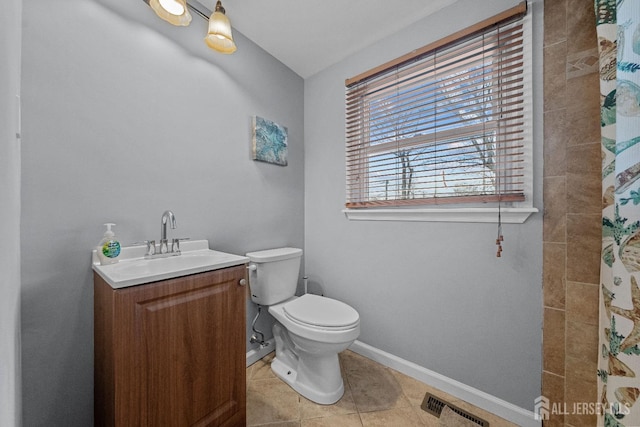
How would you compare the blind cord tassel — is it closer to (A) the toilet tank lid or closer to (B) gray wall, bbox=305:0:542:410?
(B) gray wall, bbox=305:0:542:410

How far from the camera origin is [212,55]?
1497 mm

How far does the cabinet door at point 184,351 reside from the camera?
837 millimetres

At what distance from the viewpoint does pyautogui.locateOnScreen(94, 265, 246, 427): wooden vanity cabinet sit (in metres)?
0.83

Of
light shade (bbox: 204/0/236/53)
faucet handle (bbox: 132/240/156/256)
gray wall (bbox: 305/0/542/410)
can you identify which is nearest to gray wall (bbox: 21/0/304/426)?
faucet handle (bbox: 132/240/156/256)

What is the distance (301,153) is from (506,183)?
1472 millimetres

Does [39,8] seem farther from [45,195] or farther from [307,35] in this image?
[307,35]

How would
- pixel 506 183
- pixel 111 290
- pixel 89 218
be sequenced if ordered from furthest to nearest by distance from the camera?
1. pixel 506 183
2. pixel 89 218
3. pixel 111 290

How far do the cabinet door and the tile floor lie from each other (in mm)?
240

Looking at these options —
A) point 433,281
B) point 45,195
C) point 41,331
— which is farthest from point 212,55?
point 433,281

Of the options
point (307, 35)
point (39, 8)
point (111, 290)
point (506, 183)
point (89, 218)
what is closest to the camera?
point (111, 290)

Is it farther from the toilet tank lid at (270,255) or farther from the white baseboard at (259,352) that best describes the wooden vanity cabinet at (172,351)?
the white baseboard at (259,352)

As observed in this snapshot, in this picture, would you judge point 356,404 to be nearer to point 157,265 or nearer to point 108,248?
point 157,265

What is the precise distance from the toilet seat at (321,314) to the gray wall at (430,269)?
38cm

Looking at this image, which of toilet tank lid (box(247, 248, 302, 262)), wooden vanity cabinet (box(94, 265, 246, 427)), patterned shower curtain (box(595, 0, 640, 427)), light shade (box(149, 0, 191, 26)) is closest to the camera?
patterned shower curtain (box(595, 0, 640, 427))
